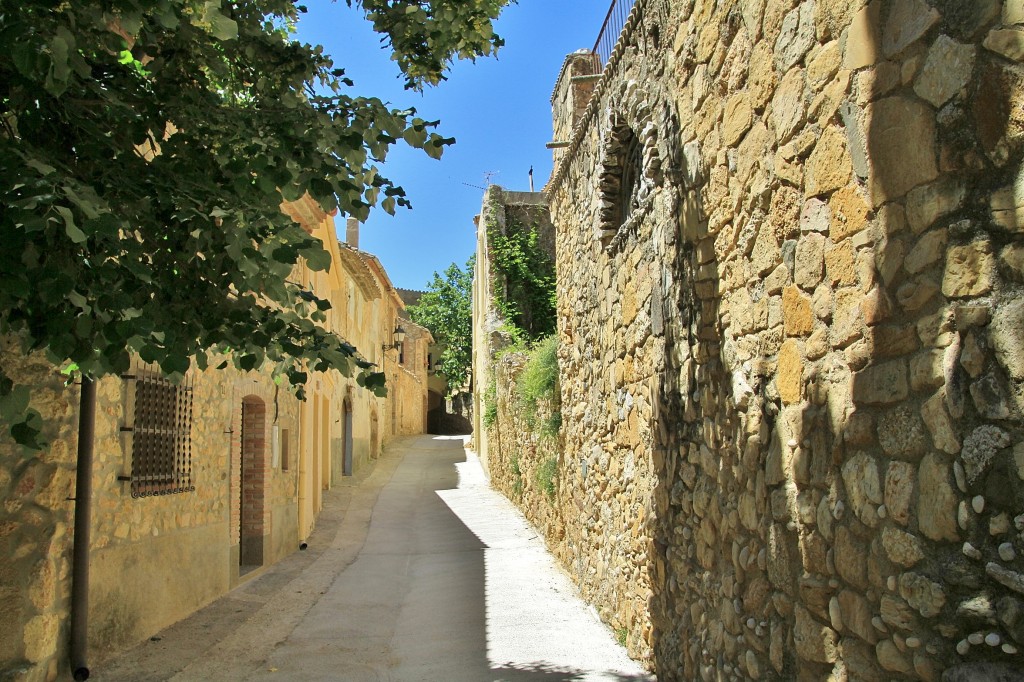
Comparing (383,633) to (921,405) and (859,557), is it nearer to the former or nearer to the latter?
(859,557)

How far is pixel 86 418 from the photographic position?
5230mm

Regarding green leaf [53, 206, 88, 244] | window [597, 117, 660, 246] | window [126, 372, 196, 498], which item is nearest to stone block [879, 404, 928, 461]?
green leaf [53, 206, 88, 244]

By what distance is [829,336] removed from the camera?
275 centimetres

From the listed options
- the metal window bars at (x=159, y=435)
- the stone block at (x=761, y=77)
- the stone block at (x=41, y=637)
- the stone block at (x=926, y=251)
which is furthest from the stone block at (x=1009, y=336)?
the metal window bars at (x=159, y=435)

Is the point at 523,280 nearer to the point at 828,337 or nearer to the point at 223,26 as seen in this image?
the point at 223,26

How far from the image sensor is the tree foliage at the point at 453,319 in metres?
34.0

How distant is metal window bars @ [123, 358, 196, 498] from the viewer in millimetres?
6171

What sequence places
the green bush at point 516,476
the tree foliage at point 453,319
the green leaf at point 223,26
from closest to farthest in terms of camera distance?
the green leaf at point 223,26
the green bush at point 516,476
the tree foliage at point 453,319

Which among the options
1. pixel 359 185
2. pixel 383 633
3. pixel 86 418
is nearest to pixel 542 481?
pixel 383 633

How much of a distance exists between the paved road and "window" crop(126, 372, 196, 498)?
121 centimetres

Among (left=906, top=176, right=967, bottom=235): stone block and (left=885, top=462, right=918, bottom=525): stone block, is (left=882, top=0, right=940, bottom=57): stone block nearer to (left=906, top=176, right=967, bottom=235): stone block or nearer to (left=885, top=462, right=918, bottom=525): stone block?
(left=906, top=176, right=967, bottom=235): stone block

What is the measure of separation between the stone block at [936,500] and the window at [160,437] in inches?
217

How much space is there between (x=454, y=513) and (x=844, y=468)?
11541 millimetres

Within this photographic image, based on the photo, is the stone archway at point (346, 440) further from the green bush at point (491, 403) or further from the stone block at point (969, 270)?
the stone block at point (969, 270)
